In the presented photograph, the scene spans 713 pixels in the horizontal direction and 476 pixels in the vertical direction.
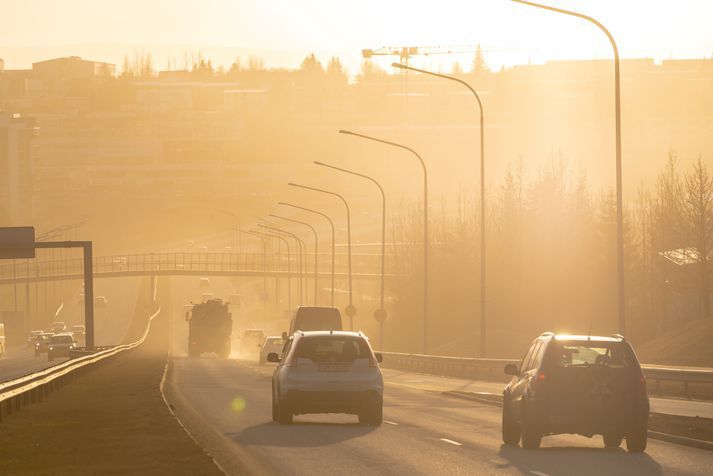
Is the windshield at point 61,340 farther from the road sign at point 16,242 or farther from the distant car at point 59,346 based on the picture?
the road sign at point 16,242

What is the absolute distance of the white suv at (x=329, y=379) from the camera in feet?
95.8

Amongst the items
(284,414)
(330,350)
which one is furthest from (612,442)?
(284,414)

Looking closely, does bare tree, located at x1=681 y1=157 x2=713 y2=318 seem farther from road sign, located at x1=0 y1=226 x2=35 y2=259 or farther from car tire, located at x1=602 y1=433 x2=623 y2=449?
car tire, located at x1=602 y1=433 x2=623 y2=449

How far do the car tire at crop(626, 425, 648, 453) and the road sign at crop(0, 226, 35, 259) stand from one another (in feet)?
172

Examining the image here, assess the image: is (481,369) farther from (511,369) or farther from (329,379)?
(511,369)

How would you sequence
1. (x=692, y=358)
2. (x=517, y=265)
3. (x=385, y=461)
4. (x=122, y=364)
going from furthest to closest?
1. (x=517, y=265)
2. (x=122, y=364)
3. (x=692, y=358)
4. (x=385, y=461)

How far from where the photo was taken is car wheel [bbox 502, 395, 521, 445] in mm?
24719

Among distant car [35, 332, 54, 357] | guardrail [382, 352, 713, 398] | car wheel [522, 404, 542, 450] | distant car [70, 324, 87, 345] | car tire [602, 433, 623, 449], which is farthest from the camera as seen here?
distant car [70, 324, 87, 345]

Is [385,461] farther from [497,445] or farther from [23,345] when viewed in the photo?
[23,345]

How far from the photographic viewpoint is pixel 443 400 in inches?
1646

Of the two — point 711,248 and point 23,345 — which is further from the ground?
point 711,248

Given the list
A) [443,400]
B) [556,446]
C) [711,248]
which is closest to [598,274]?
[711,248]

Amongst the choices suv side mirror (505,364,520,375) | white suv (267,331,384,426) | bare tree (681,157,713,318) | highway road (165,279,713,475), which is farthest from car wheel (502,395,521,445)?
bare tree (681,157,713,318)

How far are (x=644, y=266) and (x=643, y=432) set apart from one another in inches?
3746
